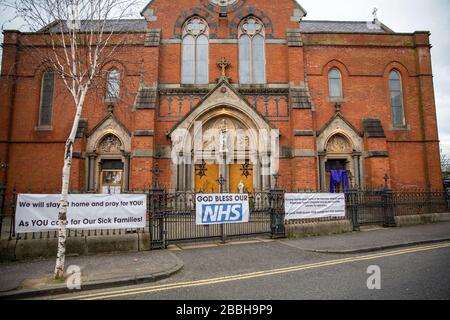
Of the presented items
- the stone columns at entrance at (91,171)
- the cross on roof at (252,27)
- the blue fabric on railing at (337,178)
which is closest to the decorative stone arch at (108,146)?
the stone columns at entrance at (91,171)

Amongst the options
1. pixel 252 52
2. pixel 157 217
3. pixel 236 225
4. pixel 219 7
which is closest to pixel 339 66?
pixel 252 52

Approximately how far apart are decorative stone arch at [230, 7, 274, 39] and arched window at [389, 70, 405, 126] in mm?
8423

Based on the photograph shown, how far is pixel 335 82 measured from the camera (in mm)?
16500

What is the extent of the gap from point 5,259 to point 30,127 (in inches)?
447

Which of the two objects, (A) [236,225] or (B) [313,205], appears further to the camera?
(B) [313,205]

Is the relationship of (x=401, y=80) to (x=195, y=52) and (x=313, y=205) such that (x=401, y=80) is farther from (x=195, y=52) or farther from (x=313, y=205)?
(x=195, y=52)

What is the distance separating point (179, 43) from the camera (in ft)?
51.4

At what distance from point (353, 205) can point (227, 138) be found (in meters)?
7.37

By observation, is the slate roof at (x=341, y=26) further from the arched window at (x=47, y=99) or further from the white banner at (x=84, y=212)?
the white banner at (x=84, y=212)

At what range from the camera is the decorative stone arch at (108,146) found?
14531mm

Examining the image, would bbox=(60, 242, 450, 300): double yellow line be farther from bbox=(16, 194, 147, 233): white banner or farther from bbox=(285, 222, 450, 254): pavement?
bbox=(16, 194, 147, 233): white banner

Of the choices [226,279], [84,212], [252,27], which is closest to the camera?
[226,279]

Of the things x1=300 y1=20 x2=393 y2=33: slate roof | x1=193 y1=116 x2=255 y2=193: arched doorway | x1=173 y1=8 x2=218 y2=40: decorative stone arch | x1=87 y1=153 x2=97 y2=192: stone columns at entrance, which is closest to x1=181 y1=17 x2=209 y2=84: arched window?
x1=173 y1=8 x2=218 y2=40: decorative stone arch

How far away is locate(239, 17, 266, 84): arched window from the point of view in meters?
15.9
